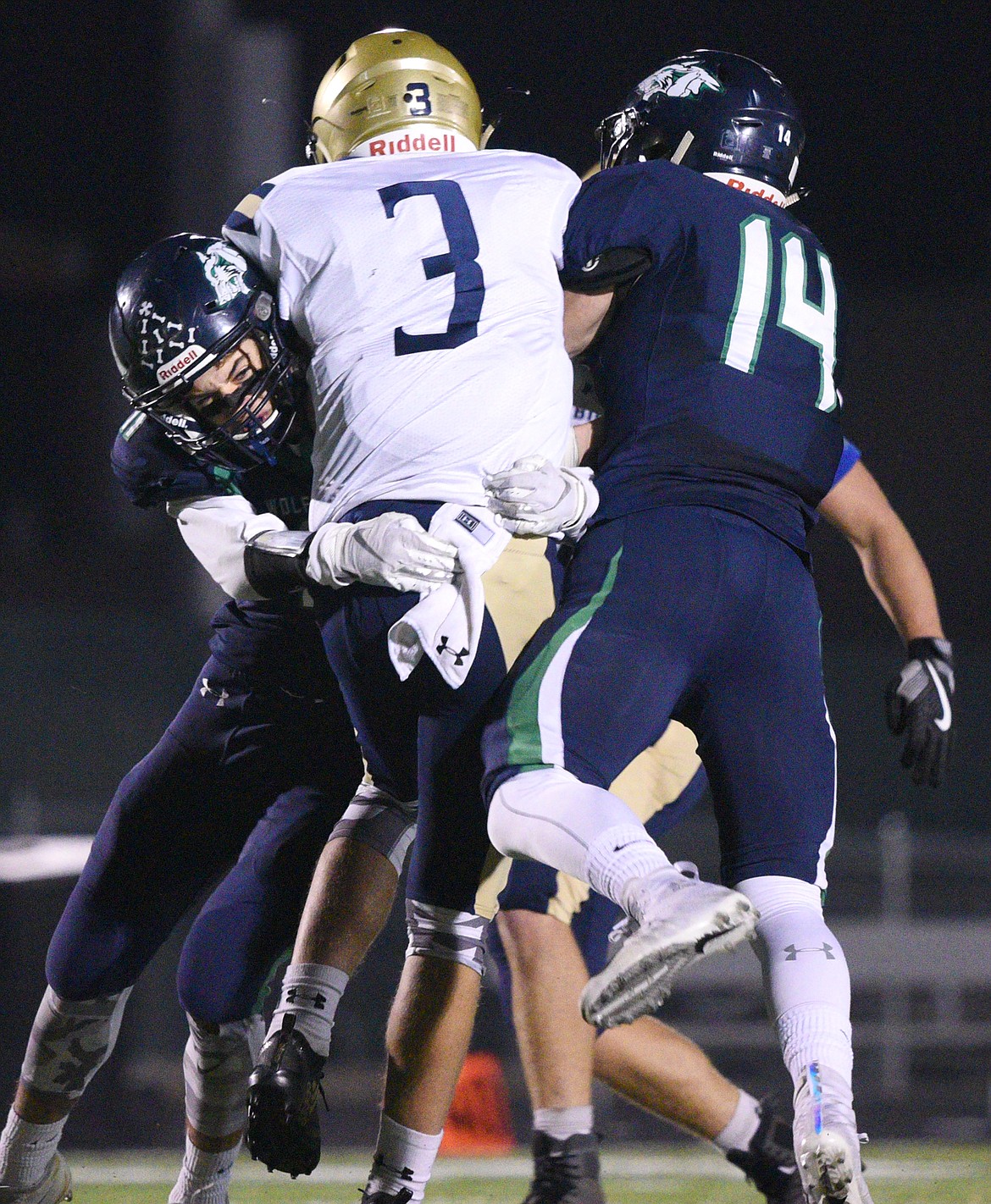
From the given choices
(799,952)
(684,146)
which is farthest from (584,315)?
(799,952)

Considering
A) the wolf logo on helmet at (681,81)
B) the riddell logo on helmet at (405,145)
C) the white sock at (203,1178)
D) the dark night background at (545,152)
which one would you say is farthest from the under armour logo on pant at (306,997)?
the dark night background at (545,152)

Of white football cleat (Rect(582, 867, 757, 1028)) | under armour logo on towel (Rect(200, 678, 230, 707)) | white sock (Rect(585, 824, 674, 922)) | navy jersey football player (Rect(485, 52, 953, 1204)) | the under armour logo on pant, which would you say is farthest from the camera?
under armour logo on towel (Rect(200, 678, 230, 707))

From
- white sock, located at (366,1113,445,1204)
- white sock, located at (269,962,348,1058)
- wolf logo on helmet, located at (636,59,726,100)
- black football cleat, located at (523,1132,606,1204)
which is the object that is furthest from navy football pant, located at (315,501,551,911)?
wolf logo on helmet, located at (636,59,726,100)

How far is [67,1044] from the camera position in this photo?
108 inches

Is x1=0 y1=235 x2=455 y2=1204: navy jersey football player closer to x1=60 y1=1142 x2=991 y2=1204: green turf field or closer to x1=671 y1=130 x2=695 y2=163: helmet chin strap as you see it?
x1=60 y1=1142 x2=991 y2=1204: green turf field

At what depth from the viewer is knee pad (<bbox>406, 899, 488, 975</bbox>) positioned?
2.31m

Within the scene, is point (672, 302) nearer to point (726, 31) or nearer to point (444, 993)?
point (444, 993)

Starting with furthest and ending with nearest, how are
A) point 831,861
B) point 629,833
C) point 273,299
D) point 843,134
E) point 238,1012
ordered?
point 843,134 < point 831,861 < point 238,1012 < point 273,299 < point 629,833

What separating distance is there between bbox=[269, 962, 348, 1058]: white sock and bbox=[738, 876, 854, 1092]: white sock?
661 mm

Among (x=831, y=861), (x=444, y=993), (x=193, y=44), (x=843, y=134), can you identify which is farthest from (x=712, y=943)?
(x=843, y=134)

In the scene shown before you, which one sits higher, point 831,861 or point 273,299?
point 273,299

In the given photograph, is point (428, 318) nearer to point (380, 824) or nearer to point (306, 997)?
point (380, 824)

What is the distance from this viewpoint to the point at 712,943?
1.76m

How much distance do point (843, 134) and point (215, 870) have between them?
7.56 metres
